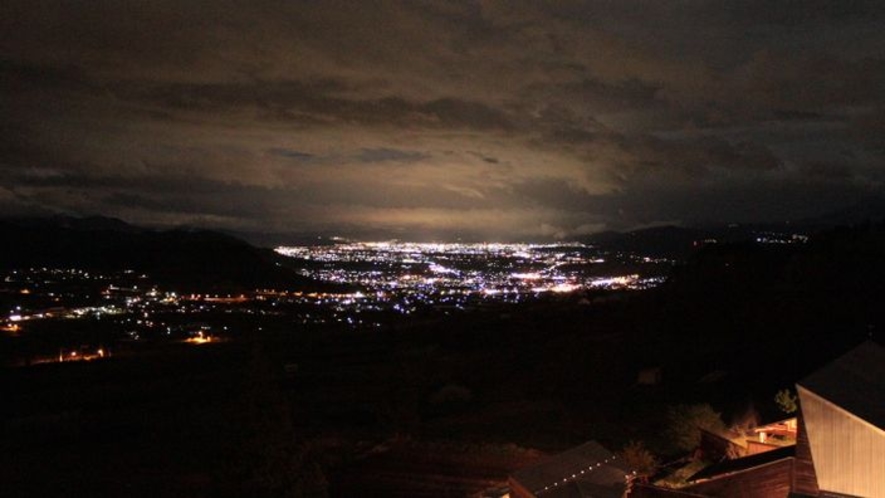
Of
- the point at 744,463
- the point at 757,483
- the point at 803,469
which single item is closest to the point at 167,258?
the point at 744,463

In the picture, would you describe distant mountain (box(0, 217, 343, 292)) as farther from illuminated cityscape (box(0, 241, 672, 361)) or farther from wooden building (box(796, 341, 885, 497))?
wooden building (box(796, 341, 885, 497))

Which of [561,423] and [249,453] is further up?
[249,453]

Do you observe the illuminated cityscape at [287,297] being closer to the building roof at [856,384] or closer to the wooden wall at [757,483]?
the wooden wall at [757,483]

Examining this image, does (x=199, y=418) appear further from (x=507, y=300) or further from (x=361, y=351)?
(x=507, y=300)

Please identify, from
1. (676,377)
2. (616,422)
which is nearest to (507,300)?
(676,377)

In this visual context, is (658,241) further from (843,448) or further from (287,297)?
(843,448)

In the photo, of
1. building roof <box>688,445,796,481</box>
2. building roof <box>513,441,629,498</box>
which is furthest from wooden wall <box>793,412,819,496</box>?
building roof <box>513,441,629,498</box>

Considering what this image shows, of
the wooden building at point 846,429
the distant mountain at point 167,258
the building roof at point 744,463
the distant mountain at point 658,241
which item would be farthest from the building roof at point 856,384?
the distant mountain at point 658,241
